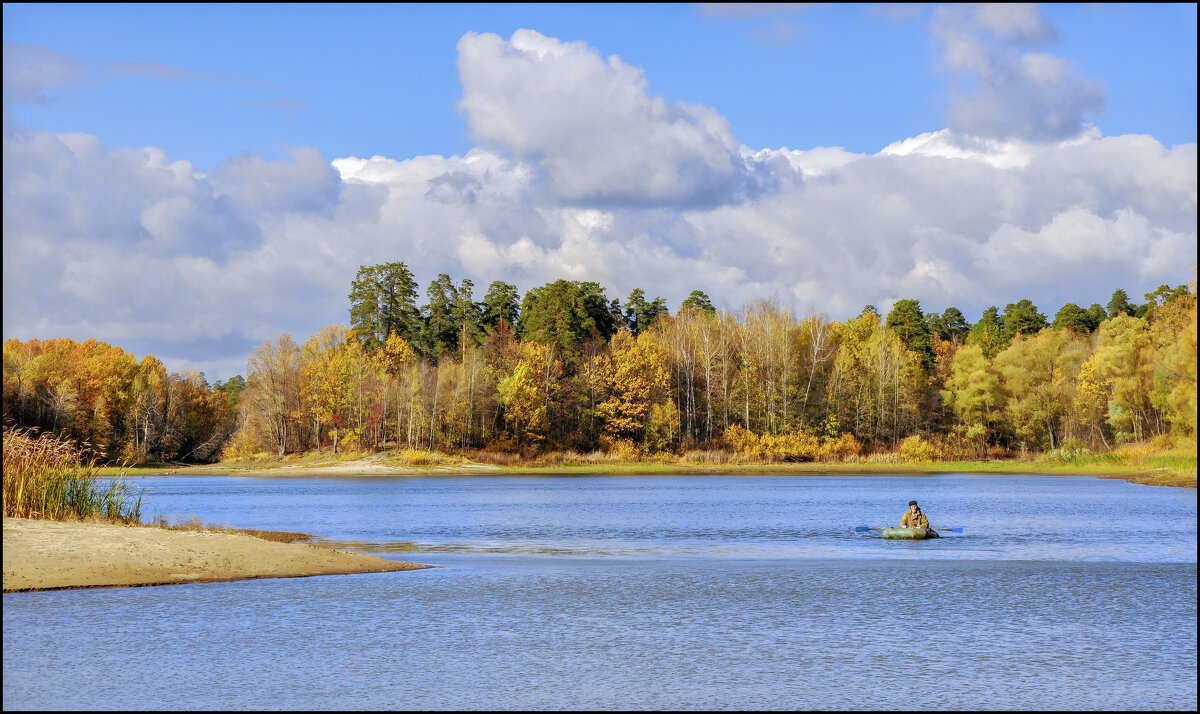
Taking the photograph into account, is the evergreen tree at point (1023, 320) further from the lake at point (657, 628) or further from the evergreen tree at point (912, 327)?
the lake at point (657, 628)

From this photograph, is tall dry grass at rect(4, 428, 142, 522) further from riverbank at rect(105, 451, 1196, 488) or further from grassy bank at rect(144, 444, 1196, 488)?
grassy bank at rect(144, 444, 1196, 488)

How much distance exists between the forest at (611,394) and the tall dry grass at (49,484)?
7884cm

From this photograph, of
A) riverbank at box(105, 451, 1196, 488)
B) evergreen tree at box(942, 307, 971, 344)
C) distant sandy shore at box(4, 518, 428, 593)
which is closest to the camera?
distant sandy shore at box(4, 518, 428, 593)

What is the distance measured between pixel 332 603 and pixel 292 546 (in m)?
9.01

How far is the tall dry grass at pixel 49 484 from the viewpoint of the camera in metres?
32.8

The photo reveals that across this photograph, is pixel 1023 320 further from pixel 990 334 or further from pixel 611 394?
pixel 611 394

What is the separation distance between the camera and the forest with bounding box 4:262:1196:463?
115375 mm

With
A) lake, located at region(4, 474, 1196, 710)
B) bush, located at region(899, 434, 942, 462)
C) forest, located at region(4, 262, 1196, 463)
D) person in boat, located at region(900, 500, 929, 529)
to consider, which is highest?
forest, located at region(4, 262, 1196, 463)

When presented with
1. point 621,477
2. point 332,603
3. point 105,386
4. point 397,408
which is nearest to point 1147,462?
point 621,477

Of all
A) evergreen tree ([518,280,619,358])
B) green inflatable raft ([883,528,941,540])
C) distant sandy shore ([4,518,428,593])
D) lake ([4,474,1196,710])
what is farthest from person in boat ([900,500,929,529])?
evergreen tree ([518,280,619,358])

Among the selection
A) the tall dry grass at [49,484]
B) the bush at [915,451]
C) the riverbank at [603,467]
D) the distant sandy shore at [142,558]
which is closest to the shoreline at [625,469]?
the riverbank at [603,467]

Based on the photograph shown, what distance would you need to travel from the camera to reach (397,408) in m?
119

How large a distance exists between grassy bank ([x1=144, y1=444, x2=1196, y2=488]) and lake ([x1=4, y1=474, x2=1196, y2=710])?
65716mm

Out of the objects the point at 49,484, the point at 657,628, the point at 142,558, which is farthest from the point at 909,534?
the point at 49,484
